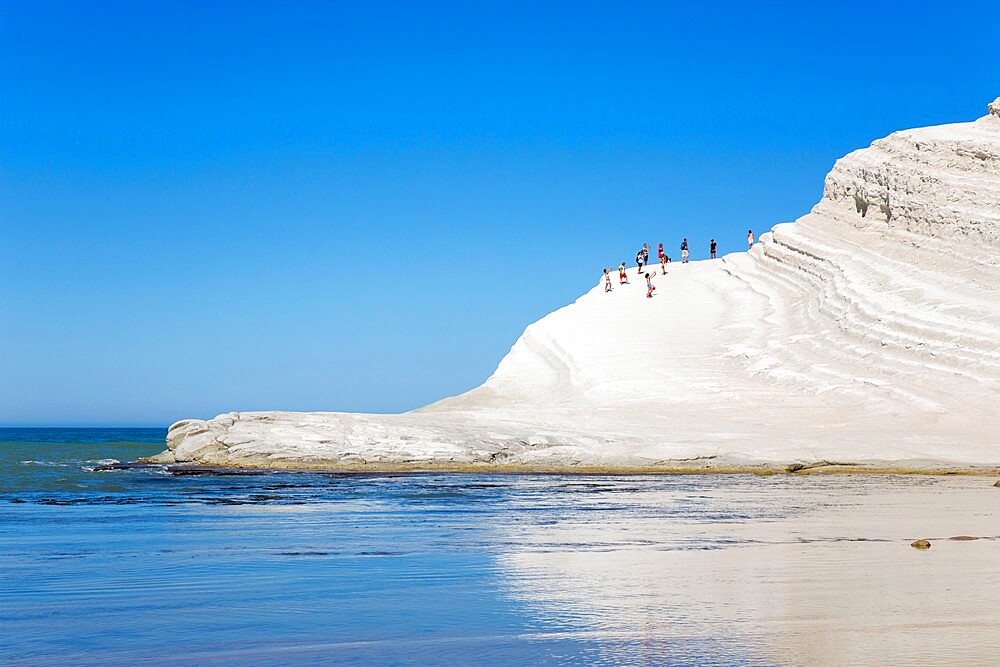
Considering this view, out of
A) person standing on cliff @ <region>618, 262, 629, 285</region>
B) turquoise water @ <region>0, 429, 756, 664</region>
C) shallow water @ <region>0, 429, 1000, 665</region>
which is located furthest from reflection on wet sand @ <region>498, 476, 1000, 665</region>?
person standing on cliff @ <region>618, 262, 629, 285</region>

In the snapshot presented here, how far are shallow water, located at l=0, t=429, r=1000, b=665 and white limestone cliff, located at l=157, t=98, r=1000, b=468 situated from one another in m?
7.05

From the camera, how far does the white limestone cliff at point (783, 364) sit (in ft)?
74.6

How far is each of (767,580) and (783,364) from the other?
2331 centimetres

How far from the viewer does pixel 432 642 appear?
5.72m

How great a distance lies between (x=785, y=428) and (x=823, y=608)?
61.4 ft

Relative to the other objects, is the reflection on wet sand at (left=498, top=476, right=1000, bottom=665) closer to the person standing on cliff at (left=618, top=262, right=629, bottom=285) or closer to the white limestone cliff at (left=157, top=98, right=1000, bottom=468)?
the white limestone cliff at (left=157, top=98, right=1000, bottom=468)

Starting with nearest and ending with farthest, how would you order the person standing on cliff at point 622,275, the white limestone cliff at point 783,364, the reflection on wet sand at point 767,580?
1. the reflection on wet sand at point 767,580
2. the white limestone cliff at point 783,364
3. the person standing on cliff at point 622,275

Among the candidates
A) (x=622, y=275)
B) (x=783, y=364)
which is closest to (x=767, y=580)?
(x=783, y=364)

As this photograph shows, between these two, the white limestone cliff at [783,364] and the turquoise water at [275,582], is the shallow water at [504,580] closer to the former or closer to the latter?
the turquoise water at [275,582]

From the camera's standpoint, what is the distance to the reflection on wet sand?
5.49 m

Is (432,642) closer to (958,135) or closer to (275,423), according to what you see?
(275,423)

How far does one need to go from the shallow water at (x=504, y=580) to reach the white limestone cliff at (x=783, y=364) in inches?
278

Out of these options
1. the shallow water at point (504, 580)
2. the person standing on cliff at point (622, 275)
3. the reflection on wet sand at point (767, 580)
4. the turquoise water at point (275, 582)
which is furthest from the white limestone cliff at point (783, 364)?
the reflection on wet sand at point (767, 580)

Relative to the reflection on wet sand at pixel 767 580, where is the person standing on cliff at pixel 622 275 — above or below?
above
